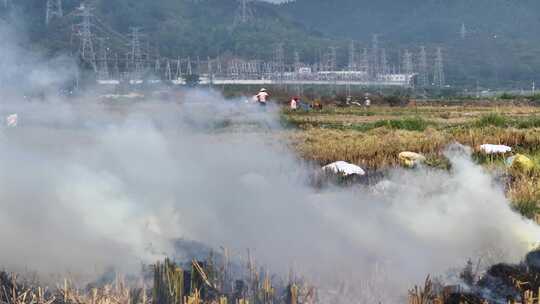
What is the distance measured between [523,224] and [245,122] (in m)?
19.8

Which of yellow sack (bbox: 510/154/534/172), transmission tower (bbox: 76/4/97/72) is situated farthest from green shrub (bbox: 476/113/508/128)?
transmission tower (bbox: 76/4/97/72)

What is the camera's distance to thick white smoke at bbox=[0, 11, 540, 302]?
9906 mm

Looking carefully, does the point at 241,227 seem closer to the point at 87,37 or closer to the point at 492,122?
the point at 492,122

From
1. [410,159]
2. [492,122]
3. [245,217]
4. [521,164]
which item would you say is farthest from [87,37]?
[245,217]

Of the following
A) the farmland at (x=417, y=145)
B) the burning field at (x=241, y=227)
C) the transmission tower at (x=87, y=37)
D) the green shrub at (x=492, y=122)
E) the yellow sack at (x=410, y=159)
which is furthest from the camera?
the transmission tower at (x=87, y=37)

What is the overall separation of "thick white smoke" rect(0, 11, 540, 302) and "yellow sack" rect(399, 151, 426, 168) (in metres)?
1.87

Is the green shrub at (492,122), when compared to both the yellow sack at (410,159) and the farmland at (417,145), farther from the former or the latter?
the yellow sack at (410,159)

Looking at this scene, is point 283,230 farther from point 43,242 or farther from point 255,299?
point 43,242

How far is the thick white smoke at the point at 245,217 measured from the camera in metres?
9.91

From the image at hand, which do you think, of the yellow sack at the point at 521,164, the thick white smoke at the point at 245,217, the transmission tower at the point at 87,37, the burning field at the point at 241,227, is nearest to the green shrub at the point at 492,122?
the yellow sack at the point at 521,164

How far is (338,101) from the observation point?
65.3 meters

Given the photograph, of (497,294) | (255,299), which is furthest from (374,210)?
(255,299)

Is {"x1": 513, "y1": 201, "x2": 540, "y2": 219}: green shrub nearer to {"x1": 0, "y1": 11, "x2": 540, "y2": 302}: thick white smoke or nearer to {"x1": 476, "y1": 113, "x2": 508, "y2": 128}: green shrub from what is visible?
{"x1": 0, "y1": 11, "x2": 540, "y2": 302}: thick white smoke

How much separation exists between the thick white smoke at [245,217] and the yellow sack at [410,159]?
73.6 inches
